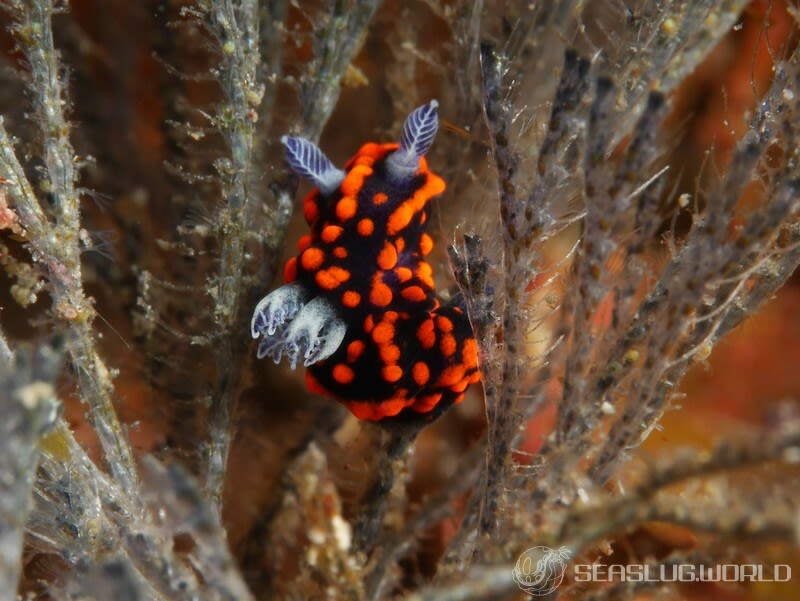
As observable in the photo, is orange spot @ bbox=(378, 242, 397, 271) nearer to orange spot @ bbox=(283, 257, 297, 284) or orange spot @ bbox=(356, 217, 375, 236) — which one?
orange spot @ bbox=(356, 217, 375, 236)

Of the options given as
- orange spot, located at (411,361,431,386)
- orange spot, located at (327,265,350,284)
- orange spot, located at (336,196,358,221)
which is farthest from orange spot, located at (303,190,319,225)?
orange spot, located at (411,361,431,386)

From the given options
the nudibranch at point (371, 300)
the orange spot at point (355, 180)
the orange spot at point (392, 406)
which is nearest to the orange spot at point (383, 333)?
the nudibranch at point (371, 300)

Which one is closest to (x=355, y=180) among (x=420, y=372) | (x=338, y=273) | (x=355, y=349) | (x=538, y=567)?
(x=338, y=273)

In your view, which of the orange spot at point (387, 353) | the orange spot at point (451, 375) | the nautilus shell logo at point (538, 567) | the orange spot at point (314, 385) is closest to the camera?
the nautilus shell logo at point (538, 567)

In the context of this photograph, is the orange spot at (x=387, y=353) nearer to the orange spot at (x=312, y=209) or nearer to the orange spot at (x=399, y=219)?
the orange spot at (x=399, y=219)

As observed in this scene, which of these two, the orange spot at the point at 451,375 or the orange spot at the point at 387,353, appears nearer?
the orange spot at the point at 387,353

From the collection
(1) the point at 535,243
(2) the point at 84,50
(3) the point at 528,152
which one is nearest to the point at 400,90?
(3) the point at 528,152

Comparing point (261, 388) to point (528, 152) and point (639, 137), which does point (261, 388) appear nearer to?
point (528, 152)

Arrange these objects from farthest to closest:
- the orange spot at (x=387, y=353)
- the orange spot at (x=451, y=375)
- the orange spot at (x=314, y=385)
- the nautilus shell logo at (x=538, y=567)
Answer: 1. the orange spot at (x=314, y=385)
2. the orange spot at (x=451, y=375)
3. the orange spot at (x=387, y=353)
4. the nautilus shell logo at (x=538, y=567)
